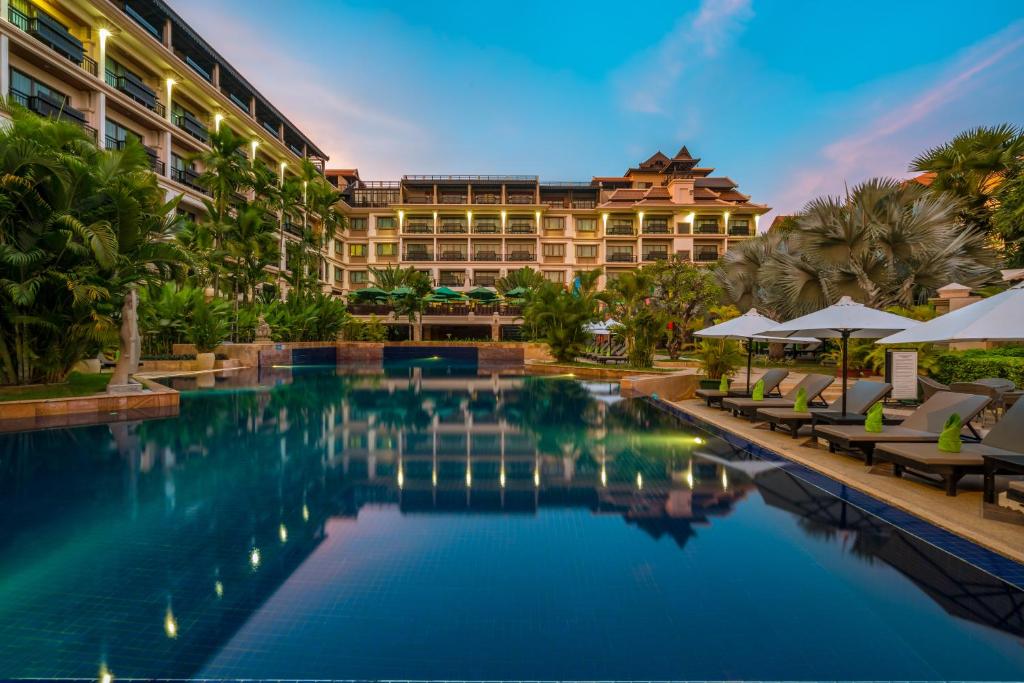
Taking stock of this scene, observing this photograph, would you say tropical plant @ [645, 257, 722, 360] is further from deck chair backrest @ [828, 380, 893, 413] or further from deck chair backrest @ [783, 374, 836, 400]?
deck chair backrest @ [828, 380, 893, 413]

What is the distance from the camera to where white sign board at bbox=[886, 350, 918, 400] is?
11.1 meters

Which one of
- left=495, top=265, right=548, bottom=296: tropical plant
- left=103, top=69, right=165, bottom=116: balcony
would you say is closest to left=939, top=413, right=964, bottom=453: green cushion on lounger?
left=103, top=69, right=165, bottom=116: balcony

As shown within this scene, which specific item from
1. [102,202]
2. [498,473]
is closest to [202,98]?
[102,202]

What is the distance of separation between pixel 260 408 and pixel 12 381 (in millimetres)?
4754

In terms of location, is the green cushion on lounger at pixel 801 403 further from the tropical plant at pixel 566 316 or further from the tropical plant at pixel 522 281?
the tropical plant at pixel 522 281

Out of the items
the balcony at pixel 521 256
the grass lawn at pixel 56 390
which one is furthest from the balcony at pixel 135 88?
the balcony at pixel 521 256

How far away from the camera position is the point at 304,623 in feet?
10.7

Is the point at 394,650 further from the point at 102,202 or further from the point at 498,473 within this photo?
the point at 102,202

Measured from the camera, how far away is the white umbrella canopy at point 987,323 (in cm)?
455

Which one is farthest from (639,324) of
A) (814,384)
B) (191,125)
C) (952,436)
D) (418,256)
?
(418,256)

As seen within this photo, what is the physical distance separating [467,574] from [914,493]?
470 centimetres

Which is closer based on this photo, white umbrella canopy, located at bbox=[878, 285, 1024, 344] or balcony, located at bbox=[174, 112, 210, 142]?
white umbrella canopy, located at bbox=[878, 285, 1024, 344]

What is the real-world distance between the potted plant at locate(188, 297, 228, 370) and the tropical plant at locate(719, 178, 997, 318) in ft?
69.9

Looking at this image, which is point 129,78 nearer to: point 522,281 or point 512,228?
point 522,281
